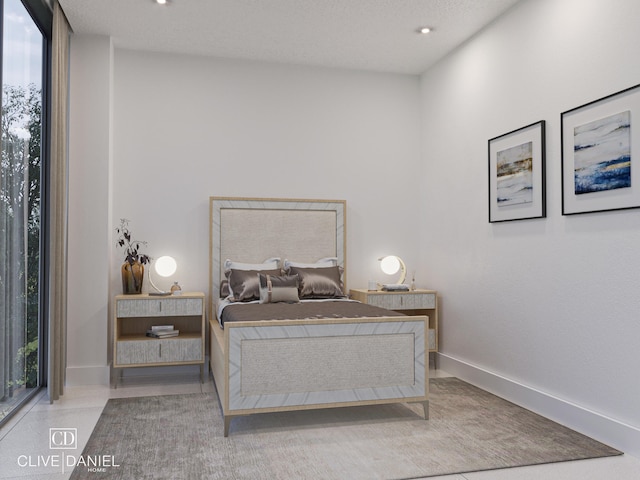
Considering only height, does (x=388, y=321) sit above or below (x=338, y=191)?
below

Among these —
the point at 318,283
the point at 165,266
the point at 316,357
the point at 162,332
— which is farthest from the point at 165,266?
the point at 316,357

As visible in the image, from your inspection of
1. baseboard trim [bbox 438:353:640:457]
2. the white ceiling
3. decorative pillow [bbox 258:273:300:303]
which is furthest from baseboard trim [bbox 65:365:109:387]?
baseboard trim [bbox 438:353:640:457]

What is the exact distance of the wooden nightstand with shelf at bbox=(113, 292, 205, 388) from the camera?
4305 mm

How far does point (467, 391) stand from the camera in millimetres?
4184

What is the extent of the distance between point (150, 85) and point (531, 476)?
14.0 ft

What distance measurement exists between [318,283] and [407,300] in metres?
0.86

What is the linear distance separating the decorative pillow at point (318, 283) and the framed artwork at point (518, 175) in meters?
1.44

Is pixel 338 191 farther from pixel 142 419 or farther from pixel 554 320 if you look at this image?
pixel 142 419

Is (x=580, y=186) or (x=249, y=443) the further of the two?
(x=580, y=186)

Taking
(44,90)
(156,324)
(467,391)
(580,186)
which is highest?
(44,90)

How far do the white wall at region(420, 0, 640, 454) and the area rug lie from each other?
1.17 feet

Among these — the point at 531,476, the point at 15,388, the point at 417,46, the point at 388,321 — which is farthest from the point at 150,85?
the point at 531,476

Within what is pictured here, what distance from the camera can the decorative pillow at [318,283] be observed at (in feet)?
15.3

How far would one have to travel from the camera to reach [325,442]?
305cm
